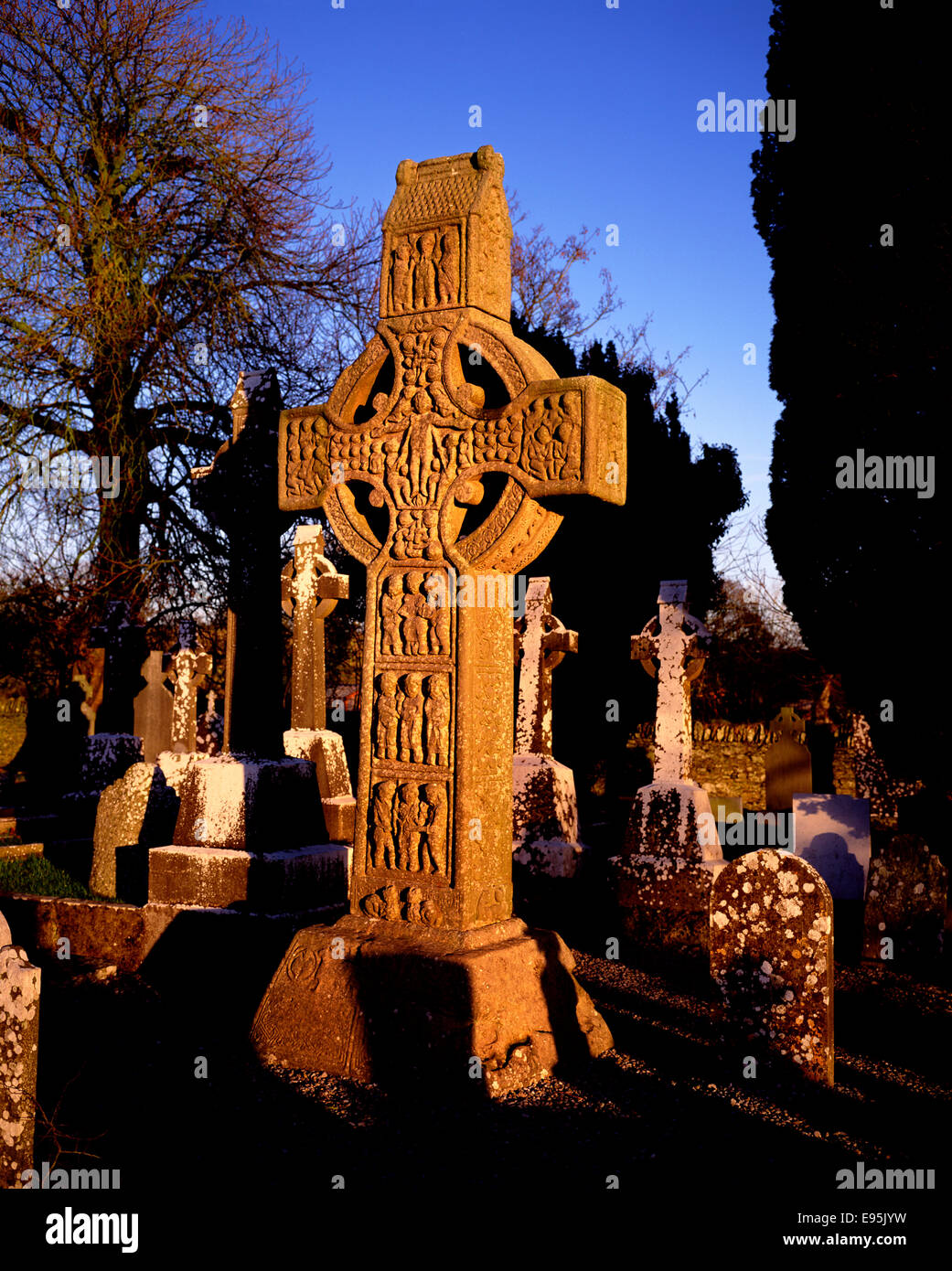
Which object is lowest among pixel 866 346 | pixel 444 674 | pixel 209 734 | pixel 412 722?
pixel 209 734

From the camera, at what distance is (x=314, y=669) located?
927 cm

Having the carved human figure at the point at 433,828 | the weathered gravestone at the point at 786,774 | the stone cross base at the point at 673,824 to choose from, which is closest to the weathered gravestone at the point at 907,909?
the stone cross base at the point at 673,824

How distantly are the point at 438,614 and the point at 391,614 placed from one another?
0.82ft

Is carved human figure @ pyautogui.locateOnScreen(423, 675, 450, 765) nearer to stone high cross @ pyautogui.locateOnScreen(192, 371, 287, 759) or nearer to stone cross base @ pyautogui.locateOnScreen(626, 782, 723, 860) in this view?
stone high cross @ pyautogui.locateOnScreen(192, 371, 287, 759)

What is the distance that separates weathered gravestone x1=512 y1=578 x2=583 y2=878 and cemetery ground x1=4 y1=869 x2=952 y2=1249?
329 centimetres

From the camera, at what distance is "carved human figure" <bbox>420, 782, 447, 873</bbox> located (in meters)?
4.24

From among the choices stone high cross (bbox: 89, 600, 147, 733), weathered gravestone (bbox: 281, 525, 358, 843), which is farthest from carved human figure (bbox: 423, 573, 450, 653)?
stone high cross (bbox: 89, 600, 147, 733)

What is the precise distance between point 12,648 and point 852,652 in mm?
11127

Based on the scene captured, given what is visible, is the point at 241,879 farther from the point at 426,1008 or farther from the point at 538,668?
the point at 538,668

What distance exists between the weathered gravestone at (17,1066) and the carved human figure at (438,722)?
5.56 ft

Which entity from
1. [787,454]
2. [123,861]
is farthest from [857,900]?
[123,861]

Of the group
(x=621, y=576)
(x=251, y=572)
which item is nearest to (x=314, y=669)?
(x=251, y=572)

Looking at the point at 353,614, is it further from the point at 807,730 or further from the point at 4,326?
the point at 807,730
